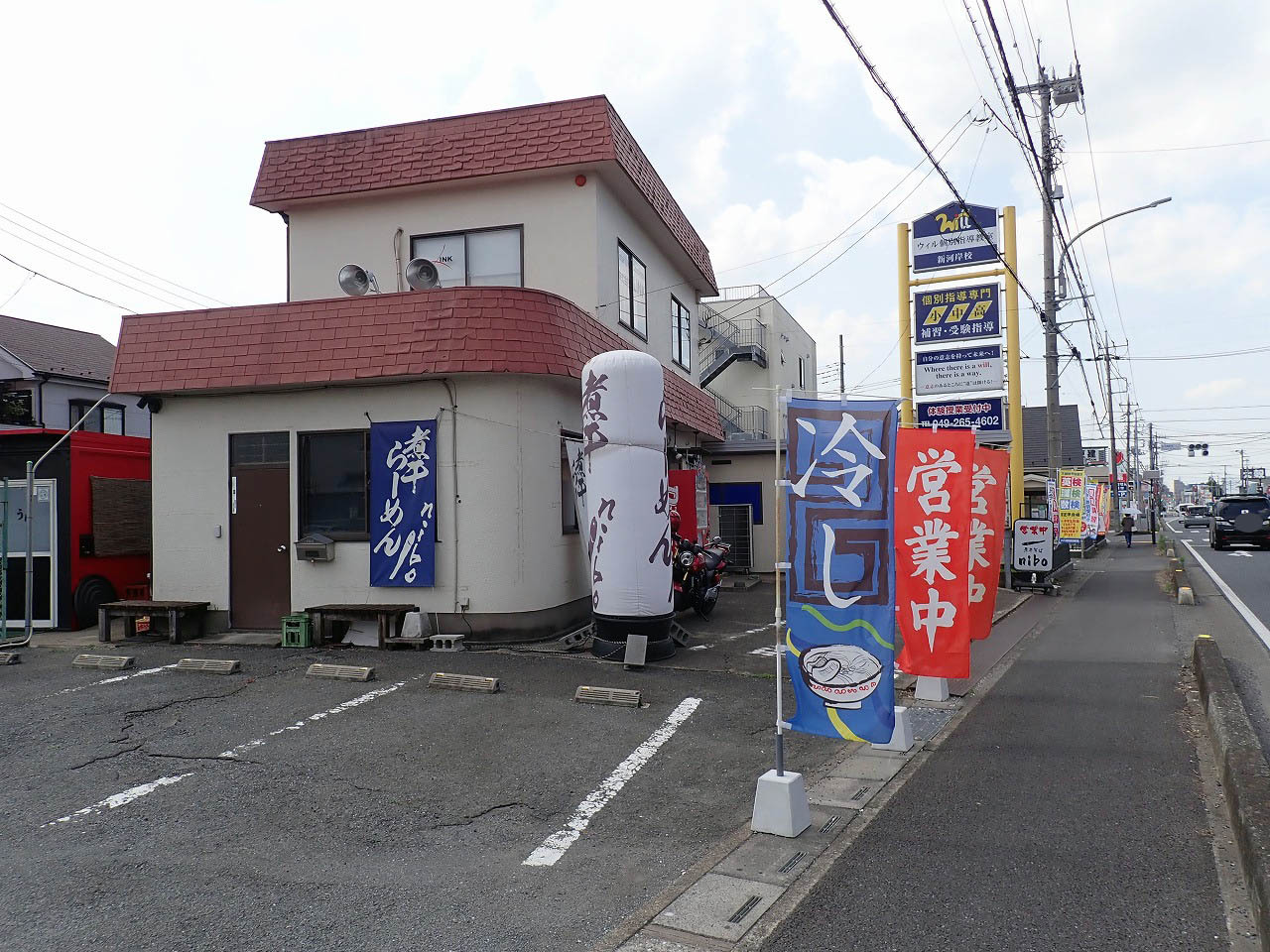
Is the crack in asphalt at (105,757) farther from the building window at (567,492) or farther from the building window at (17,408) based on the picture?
the building window at (17,408)

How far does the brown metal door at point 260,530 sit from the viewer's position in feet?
35.5

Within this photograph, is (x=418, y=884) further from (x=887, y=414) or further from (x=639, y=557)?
(x=639, y=557)

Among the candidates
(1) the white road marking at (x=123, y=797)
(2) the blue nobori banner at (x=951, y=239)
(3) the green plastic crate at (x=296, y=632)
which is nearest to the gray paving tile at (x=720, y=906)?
(1) the white road marking at (x=123, y=797)

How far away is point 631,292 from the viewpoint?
14.4 metres

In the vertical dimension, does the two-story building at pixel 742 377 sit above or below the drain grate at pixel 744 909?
above

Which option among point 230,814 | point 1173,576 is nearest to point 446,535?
point 230,814

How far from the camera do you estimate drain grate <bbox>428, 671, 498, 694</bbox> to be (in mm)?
7887

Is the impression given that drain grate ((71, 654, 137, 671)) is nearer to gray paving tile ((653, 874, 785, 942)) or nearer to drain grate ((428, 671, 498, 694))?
drain grate ((428, 671, 498, 694))

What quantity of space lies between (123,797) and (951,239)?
48.0 feet

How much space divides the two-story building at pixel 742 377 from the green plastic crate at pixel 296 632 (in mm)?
10790

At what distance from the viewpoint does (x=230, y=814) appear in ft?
16.7

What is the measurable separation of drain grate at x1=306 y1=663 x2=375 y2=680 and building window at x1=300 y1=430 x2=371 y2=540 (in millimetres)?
2214

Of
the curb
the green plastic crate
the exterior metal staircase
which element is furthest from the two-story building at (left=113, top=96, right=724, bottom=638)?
the exterior metal staircase

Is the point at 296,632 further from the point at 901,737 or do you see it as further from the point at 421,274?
the point at 901,737
